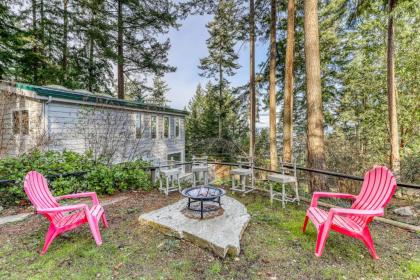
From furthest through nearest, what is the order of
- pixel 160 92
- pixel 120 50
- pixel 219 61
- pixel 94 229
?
pixel 160 92 → pixel 219 61 → pixel 120 50 → pixel 94 229

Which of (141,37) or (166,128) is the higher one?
(141,37)

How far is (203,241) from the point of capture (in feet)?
9.21

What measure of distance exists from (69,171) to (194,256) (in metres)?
4.20

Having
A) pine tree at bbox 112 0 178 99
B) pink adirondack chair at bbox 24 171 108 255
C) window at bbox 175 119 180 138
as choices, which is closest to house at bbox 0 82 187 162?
pink adirondack chair at bbox 24 171 108 255

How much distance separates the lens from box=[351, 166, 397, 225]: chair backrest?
269cm

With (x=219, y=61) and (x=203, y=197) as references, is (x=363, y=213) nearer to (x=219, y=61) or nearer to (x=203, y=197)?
(x=203, y=197)

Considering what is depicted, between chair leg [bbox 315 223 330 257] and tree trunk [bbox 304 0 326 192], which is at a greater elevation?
tree trunk [bbox 304 0 326 192]

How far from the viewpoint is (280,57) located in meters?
10.9

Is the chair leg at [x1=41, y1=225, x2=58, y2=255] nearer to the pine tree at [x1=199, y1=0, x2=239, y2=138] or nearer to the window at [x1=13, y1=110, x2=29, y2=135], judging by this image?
the window at [x1=13, y1=110, x2=29, y2=135]

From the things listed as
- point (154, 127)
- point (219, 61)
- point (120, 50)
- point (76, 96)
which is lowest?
point (154, 127)

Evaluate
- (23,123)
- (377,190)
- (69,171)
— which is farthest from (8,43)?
(377,190)

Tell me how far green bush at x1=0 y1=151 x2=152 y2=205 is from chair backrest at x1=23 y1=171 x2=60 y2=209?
182 centimetres

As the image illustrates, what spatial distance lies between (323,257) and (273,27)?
8.60m

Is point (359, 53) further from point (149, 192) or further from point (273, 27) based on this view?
point (149, 192)
